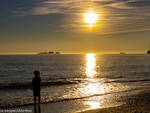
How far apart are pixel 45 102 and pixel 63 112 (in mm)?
4309

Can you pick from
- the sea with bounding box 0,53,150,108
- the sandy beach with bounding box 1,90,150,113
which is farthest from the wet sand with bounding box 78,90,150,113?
the sea with bounding box 0,53,150,108

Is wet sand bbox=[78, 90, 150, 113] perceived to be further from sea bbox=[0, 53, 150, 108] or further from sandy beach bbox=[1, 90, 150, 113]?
sea bbox=[0, 53, 150, 108]

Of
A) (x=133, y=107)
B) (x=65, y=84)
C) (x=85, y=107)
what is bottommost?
(x=65, y=84)

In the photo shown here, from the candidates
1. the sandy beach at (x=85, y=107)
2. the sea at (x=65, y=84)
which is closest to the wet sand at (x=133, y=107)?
the sandy beach at (x=85, y=107)

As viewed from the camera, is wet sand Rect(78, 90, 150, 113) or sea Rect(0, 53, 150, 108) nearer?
wet sand Rect(78, 90, 150, 113)

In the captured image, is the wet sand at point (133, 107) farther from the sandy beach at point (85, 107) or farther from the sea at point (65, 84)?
the sea at point (65, 84)

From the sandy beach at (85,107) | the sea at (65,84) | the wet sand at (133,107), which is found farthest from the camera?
the sea at (65,84)

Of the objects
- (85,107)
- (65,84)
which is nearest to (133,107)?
(85,107)

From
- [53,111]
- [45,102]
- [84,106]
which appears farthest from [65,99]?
[53,111]

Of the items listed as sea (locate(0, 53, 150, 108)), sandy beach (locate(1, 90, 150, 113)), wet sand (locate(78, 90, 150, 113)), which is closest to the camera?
wet sand (locate(78, 90, 150, 113))

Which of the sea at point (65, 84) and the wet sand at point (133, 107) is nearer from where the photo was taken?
the wet sand at point (133, 107)

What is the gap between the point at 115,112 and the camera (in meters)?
15.5

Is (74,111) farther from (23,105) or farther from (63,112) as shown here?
(23,105)

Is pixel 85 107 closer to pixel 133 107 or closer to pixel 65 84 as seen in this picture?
pixel 133 107
